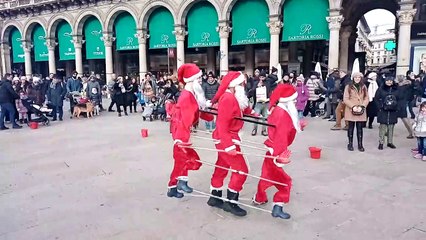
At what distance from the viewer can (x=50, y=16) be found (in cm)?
2894

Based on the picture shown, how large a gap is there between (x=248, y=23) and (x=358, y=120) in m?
14.2

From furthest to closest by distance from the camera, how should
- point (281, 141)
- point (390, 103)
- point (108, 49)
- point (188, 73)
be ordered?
Answer: point (108, 49)
point (390, 103)
point (188, 73)
point (281, 141)

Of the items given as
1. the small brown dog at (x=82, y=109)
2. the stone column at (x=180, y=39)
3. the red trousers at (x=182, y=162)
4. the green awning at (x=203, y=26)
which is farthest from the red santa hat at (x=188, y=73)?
the stone column at (x=180, y=39)

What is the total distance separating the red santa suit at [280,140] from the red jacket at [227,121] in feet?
1.46

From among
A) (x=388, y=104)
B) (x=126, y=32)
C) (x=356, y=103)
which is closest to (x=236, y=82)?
(x=356, y=103)

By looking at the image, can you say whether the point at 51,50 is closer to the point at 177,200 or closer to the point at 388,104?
the point at 388,104

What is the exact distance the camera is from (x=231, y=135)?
4.53 metres

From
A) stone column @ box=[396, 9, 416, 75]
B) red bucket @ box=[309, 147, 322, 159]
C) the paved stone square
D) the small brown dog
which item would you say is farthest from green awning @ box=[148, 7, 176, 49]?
red bucket @ box=[309, 147, 322, 159]

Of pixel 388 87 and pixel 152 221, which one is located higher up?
pixel 388 87

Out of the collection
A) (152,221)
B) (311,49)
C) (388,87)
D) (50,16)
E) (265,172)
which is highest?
(50,16)

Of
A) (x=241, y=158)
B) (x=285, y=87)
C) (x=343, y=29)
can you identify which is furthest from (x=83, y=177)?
(x=343, y=29)

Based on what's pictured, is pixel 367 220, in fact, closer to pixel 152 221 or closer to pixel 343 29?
pixel 152 221

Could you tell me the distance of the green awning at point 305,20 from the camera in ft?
60.6

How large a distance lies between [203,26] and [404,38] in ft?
36.4
